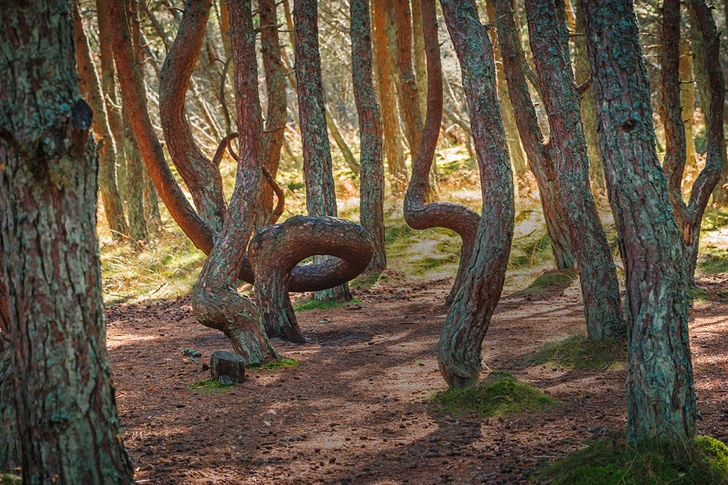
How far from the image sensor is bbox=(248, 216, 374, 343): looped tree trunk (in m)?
9.13

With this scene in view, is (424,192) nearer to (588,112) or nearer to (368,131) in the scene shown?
(368,131)

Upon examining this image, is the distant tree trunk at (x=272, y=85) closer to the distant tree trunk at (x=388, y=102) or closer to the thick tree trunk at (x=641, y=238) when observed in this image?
the distant tree trunk at (x=388, y=102)

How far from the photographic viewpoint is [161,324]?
1151 cm

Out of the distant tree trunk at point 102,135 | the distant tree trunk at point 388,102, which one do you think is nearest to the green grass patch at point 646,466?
the distant tree trunk at point 102,135

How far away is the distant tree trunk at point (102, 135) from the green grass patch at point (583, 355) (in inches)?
389

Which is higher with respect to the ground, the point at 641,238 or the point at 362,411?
the point at 641,238

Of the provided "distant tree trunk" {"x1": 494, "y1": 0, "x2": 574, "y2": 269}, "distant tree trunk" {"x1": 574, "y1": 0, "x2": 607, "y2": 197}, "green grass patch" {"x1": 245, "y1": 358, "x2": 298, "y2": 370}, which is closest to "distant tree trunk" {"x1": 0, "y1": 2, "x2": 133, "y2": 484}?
"green grass patch" {"x1": 245, "y1": 358, "x2": 298, "y2": 370}

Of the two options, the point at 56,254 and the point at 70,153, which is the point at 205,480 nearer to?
the point at 56,254

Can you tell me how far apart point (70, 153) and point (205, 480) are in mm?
2346

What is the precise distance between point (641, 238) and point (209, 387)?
4183 millimetres

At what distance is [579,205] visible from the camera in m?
7.98

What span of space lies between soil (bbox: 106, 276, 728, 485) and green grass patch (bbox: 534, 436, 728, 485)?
0.41 metres

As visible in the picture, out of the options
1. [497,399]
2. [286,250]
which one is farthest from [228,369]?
[497,399]

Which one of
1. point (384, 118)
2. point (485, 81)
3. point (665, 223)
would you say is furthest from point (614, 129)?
point (384, 118)
